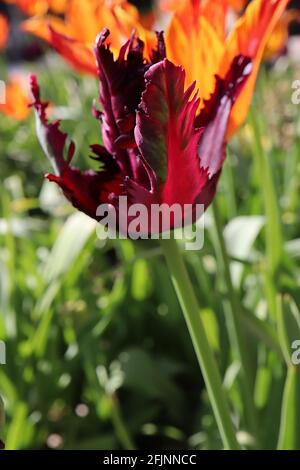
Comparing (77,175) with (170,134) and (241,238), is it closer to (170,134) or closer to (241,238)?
(170,134)

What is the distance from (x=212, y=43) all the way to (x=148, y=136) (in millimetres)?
152

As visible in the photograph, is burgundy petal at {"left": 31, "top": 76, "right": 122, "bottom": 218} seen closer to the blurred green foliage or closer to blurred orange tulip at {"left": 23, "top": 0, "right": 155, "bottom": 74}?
blurred orange tulip at {"left": 23, "top": 0, "right": 155, "bottom": 74}

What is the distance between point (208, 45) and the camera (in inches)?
22.3

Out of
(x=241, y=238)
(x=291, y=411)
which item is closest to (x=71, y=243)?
(x=241, y=238)

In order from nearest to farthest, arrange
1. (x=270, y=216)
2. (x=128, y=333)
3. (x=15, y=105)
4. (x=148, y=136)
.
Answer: (x=148, y=136) < (x=270, y=216) < (x=128, y=333) < (x=15, y=105)

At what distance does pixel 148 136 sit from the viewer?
18.0 inches

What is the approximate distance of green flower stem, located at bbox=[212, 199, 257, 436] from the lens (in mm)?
782

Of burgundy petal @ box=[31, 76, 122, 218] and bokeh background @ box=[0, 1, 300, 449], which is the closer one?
burgundy petal @ box=[31, 76, 122, 218]

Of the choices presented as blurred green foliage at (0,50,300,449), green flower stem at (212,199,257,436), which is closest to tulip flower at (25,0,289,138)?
green flower stem at (212,199,257,436)

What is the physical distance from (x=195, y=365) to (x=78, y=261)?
28cm

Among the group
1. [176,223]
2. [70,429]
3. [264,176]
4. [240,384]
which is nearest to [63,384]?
[70,429]

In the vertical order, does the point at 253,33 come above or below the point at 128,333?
above

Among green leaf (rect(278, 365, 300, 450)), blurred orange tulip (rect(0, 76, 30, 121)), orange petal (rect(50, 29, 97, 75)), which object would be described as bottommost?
green leaf (rect(278, 365, 300, 450))

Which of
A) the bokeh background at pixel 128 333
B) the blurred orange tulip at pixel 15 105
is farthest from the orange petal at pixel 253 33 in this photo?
the blurred orange tulip at pixel 15 105
